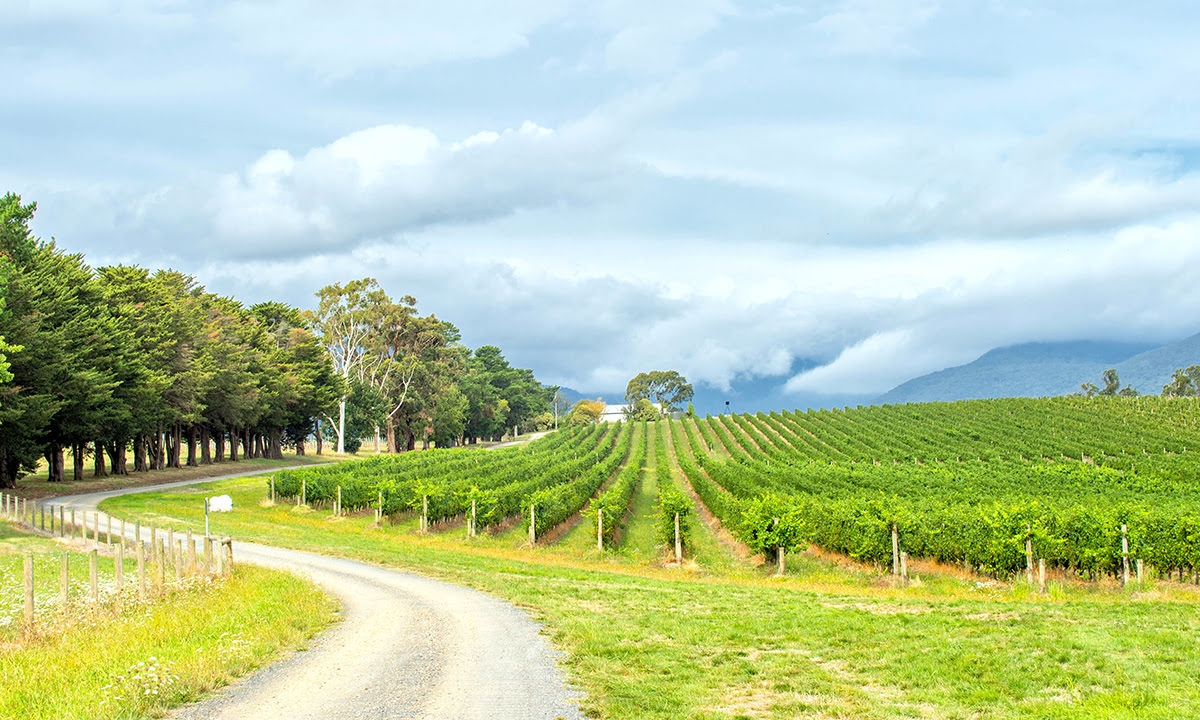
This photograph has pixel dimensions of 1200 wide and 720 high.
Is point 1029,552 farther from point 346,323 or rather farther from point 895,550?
point 346,323

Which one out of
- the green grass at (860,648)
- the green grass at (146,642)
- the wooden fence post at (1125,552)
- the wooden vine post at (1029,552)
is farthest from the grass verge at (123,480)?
the wooden fence post at (1125,552)

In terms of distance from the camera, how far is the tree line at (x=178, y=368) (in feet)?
147

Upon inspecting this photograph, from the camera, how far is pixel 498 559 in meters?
30.1

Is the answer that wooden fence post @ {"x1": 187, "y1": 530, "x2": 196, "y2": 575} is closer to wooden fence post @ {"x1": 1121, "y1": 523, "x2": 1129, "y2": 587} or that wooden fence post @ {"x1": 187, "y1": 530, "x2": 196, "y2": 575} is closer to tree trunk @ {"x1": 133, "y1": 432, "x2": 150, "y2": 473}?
wooden fence post @ {"x1": 1121, "y1": 523, "x2": 1129, "y2": 587}

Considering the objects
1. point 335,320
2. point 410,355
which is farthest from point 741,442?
point 335,320

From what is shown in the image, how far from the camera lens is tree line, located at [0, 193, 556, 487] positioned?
44.7 m

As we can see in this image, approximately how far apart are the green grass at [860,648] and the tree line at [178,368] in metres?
29.1

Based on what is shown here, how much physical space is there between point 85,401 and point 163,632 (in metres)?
42.0

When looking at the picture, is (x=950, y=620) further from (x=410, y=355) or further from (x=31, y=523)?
(x=410, y=355)

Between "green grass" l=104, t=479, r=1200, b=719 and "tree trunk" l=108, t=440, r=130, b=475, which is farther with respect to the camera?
"tree trunk" l=108, t=440, r=130, b=475

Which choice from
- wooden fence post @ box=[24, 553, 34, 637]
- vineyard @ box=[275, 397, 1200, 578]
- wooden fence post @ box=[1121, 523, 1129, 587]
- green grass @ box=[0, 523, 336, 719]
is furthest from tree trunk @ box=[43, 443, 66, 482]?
wooden fence post @ box=[1121, 523, 1129, 587]

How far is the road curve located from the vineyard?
1457 centimetres

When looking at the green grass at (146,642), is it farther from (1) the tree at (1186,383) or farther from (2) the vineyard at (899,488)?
(1) the tree at (1186,383)

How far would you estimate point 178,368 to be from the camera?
63.0 meters
